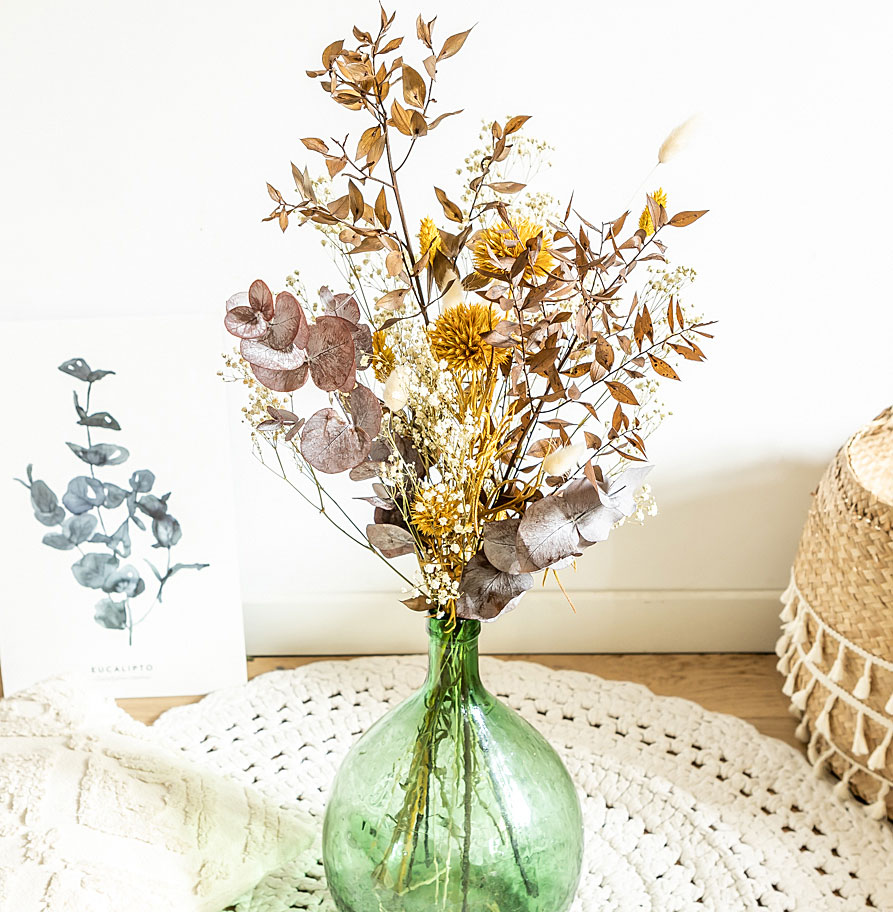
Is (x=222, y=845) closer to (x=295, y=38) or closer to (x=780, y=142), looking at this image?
(x=295, y=38)

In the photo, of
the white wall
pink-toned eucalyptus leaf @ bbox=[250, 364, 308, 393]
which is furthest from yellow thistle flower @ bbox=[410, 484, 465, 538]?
the white wall

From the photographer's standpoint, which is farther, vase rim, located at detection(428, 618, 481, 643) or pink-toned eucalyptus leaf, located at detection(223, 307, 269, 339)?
vase rim, located at detection(428, 618, 481, 643)

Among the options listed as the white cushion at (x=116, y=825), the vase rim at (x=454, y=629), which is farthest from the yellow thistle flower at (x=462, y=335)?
the white cushion at (x=116, y=825)

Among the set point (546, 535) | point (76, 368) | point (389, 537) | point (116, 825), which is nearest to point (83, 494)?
point (76, 368)

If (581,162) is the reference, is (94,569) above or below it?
below

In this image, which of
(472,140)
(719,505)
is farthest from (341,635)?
(472,140)

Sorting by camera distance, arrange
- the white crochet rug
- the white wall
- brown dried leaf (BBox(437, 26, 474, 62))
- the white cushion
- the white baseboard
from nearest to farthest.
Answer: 1. brown dried leaf (BBox(437, 26, 474, 62))
2. the white cushion
3. the white crochet rug
4. the white wall
5. the white baseboard

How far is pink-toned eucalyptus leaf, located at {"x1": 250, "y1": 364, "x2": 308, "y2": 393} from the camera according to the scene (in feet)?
1.83

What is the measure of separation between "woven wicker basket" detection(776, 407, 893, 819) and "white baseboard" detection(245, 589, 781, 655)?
22cm

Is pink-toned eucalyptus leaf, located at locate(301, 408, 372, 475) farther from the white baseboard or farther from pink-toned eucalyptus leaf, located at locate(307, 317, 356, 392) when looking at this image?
the white baseboard

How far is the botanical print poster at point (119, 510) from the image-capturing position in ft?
3.59

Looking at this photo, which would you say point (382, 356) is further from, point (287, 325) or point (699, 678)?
point (699, 678)

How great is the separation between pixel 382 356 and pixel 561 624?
0.70 m

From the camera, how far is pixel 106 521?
1134mm
